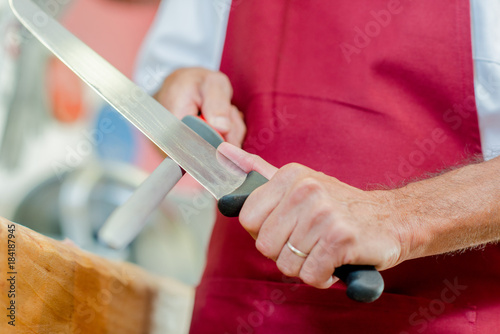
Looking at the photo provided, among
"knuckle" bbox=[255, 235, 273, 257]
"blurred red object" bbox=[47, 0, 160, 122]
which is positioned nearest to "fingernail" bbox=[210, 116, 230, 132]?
"knuckle" bbox=[255, 235, 273, 257]

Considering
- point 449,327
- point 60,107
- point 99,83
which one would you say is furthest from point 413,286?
point 60,107

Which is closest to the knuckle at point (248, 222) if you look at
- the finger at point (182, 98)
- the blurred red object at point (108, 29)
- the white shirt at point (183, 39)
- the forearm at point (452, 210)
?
the forearm at point (452, 210)

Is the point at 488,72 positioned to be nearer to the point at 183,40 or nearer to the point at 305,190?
the point at 305,190

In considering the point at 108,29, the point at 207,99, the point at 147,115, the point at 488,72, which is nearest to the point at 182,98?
the point at 207,99

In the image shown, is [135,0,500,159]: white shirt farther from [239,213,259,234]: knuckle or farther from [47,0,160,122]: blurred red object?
[239,213,259,234]: knuckle

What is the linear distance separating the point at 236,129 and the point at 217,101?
48 millimetres

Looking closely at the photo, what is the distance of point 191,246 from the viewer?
3.60 ft

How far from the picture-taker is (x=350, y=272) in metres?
0.39

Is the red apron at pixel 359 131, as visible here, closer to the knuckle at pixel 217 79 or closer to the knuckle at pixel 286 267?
the knuckle at pixel 217 79

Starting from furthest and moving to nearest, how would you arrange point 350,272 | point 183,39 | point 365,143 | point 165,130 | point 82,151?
1. point 82,151
2. point 183,39
3. point 365,143
4. point 165,130
5. point 350,272

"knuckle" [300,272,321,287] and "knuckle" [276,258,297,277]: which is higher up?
"knuckle" [300,272,321,287]

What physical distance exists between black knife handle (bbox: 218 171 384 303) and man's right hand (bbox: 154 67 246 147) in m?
0.19

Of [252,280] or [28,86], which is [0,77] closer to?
[28,86]

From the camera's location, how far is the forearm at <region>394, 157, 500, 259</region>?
1.43ft
